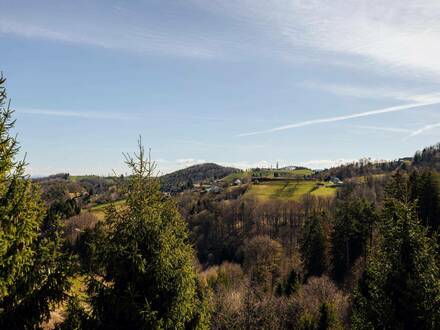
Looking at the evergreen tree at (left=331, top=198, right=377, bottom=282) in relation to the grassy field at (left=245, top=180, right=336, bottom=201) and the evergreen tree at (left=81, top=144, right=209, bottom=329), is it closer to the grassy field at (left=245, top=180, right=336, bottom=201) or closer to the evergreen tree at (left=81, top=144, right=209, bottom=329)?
the evergreen tree at (left=81, top=144, right=209, bottom=329)

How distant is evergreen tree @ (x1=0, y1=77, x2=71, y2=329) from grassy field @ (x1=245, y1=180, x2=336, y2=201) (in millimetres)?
129766

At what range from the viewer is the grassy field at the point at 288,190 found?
144 meters

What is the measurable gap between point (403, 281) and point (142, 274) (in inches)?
364

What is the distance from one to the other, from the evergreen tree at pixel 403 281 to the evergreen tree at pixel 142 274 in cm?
643

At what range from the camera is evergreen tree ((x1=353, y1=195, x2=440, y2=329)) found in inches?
496

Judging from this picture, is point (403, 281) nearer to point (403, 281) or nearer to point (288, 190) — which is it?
point (403, 281)

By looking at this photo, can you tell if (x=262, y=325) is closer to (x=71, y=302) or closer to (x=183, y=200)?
(x=71, y=302)

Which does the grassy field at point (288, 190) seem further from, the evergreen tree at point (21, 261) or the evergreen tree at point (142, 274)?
the evergreen tree at point (21, 261)

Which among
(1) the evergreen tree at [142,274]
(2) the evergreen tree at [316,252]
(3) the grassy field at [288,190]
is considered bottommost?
(2) the evergreen tree at [316,252]

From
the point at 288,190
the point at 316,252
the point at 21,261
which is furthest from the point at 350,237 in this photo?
the point at 288,190

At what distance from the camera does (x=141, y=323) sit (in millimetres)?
10797

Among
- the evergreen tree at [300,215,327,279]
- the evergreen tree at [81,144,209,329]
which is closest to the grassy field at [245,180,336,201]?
the evergreen tree at [300,215,327,279]

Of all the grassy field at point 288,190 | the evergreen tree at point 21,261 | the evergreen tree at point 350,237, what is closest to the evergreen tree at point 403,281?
the evergreen tree at point 21,261

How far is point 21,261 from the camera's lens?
32.8 ft
